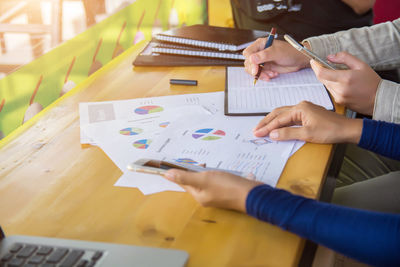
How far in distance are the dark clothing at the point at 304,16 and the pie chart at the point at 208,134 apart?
99cm

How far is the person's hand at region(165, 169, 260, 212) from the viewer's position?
2.25 feet

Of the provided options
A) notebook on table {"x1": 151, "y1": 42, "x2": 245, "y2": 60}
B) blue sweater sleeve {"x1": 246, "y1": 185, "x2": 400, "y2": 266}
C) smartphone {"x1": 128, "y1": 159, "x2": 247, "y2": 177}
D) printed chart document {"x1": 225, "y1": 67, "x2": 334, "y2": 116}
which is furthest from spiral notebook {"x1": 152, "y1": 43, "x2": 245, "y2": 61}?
blue sweater sleeve {"x1": 246, "y1": 185, "x2": 400, "y2": 266}

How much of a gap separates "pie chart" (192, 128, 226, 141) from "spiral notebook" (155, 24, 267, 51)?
47cm

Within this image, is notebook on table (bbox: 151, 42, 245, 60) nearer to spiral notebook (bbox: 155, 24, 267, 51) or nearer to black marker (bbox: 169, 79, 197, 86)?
spiral notebook (bbox: 155, 24, 267, 51)

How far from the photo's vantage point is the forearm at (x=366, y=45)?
126 centimetres

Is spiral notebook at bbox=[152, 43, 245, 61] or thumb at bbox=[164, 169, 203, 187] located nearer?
thumb at bbox=[164, 169, 203, 187]

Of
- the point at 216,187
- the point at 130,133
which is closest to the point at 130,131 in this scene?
the point at 130,133

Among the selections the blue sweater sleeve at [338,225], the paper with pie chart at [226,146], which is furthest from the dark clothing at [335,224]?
the paper with pie chart at [226,146]

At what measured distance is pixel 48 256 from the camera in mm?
579

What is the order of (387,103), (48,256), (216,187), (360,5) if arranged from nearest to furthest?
1. (48,256)
2. (216,187)
3. (387,103)
4. (360,5)

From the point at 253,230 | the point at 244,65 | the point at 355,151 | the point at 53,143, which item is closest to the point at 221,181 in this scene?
the point at 253,230

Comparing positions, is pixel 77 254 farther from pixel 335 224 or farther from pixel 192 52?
pixel 192 52

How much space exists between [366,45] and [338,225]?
810mm

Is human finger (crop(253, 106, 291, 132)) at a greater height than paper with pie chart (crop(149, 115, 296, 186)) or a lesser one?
greater
